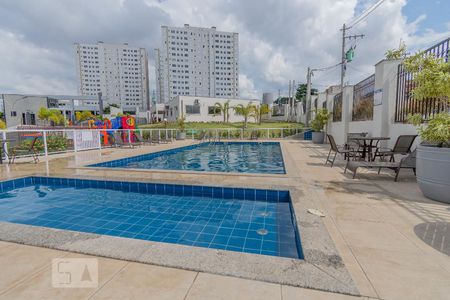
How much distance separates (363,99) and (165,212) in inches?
338

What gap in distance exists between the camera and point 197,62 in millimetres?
72625

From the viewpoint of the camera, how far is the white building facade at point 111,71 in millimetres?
94175

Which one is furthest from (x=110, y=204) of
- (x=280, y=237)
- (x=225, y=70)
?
(x=225, y=70)

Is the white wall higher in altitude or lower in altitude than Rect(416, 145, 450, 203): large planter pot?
higher

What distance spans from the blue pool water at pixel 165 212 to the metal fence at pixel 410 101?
419 cm

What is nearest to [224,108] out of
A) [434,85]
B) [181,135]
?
[181,135]

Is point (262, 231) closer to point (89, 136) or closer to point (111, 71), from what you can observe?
point (89, 136)

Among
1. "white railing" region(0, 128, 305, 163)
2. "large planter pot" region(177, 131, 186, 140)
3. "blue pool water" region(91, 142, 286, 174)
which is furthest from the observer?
"large planter pot" region(177, 131, 186, 140)

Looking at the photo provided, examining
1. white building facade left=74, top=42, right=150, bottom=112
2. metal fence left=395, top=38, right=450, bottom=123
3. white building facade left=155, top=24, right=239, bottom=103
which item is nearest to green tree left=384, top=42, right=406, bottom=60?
metal fence left=395, top=38, right=450, bottom=123

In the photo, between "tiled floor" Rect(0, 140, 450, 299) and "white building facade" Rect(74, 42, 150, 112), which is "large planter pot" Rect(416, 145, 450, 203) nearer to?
"tiled floor" Rect(0, 140, 450, 299)

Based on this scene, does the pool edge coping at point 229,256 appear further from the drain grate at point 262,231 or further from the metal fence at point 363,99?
the metal fence at point 363,99

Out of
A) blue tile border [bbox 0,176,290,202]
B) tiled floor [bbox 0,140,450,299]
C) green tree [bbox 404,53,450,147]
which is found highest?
green tree [bbox 404,53,450,147]

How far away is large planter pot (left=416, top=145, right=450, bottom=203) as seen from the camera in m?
2.87

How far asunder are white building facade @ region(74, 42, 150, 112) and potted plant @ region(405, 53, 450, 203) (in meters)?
100.0
